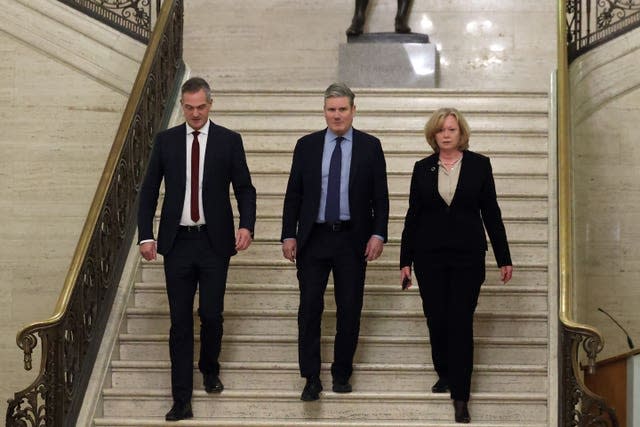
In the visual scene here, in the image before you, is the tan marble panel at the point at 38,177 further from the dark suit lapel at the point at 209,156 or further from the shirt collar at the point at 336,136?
the shirt collar at the point at 336,136

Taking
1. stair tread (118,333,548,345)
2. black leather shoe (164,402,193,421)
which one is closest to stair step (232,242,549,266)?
stair tread (118,333,548,345)

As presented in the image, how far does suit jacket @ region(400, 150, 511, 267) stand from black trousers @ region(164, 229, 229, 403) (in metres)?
1.06

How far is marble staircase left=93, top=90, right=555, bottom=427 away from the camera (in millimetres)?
6992

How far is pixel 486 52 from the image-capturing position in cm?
1222

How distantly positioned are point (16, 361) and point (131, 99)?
3.17 meters

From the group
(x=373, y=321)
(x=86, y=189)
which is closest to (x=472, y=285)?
(x=373, y=321)

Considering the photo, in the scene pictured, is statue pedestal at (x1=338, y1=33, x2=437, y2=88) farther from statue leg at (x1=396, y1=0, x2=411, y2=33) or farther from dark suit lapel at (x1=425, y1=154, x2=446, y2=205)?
dark suit lapel at (x1=425, y1=154, x2=446, y2=205)

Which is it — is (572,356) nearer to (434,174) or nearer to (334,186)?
(434,174)

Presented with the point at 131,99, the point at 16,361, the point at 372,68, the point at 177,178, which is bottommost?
the point at 16,361

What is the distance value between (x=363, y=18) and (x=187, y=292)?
5.40 meters

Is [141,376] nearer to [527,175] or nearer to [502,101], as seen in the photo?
[527,175]

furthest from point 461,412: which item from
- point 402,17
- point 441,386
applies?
point 402,17

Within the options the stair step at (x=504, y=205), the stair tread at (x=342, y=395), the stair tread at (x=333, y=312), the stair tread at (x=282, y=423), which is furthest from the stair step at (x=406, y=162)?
the stair tread at (x=282, y=423)

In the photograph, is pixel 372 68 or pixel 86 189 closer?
pixel 86 189
